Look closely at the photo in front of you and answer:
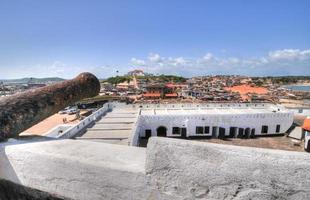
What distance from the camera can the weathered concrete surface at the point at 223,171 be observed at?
97 cm

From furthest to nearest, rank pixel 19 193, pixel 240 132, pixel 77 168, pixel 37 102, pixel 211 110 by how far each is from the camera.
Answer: pixel 211 110 < pixel 240 132 < pixel 37 102 < pixel 19 193 < pixel 77 168

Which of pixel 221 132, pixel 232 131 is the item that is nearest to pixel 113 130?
pixel 221 132

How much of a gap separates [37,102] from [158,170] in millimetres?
1420

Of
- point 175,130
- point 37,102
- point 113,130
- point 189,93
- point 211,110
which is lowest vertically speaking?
point 175,130

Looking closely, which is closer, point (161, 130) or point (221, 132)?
point (161, 130)

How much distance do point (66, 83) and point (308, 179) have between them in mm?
2318

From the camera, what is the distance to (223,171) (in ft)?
3.49

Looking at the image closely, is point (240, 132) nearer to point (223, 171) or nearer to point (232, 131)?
point (232, 131)

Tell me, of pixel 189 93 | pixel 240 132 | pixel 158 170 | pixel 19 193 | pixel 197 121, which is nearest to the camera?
pixel 158 170

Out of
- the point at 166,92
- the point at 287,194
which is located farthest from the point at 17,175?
the point at 166,92

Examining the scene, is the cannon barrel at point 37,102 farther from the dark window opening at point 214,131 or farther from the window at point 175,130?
the dark window opening at point 214,131

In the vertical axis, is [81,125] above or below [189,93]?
below

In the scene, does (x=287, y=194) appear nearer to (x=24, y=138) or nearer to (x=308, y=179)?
(x=308, y=179)

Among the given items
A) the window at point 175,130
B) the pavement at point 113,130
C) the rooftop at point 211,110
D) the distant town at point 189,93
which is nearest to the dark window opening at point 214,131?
the rooftop at point 211,110
